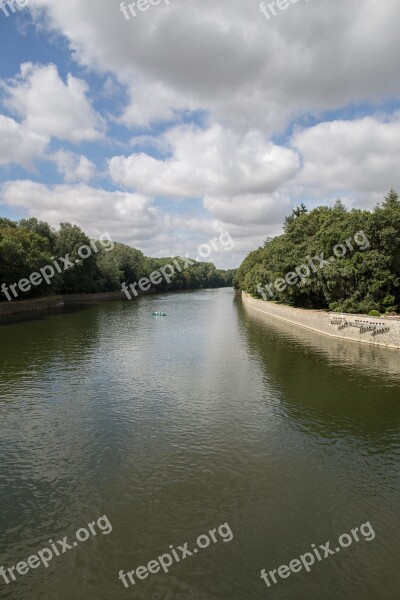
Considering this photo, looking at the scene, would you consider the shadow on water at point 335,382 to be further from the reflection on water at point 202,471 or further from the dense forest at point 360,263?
the dense forest at point 360,263

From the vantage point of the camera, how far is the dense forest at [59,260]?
8081cm

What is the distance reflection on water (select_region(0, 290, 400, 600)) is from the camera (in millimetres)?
12000

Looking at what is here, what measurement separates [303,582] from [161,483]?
22.4 ft

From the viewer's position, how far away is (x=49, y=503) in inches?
606

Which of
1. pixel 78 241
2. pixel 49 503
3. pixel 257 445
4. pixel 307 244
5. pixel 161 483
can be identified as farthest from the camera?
pixel 78 241

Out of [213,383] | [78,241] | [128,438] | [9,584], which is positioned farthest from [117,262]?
[9,584]

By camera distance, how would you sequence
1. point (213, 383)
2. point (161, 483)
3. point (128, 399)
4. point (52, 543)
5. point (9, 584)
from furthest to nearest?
point (213, 383), point (128, 399), point (161, 483), point (52, 543), point (9, 584)

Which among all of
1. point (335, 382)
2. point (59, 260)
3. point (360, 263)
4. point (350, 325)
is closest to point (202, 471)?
point (335, 382)

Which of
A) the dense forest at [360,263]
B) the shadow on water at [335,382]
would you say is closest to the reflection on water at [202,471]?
the shadow on water at [335,382]

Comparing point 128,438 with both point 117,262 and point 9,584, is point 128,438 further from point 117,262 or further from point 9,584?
point 117,262

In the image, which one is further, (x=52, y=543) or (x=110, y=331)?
(x=110, y=331)

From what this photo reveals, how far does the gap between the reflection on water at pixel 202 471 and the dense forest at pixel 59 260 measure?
4879cm

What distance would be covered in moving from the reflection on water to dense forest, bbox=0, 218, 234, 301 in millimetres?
48795

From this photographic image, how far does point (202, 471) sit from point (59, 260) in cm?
10543
